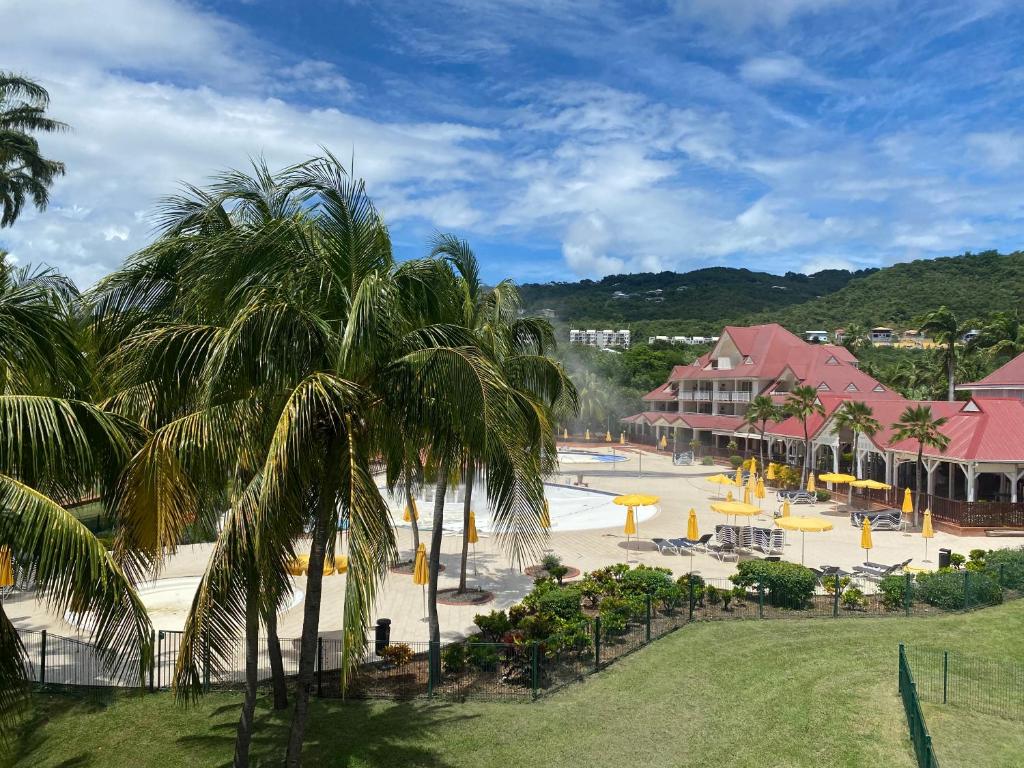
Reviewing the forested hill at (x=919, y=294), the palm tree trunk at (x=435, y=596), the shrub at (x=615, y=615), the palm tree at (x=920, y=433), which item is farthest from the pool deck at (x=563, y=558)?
the forested hill at (x=919, y=294)

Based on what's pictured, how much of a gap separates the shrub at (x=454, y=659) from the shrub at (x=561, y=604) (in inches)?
95.7

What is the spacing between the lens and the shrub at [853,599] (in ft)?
57.2

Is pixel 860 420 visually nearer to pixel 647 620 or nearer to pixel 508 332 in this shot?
pixel 647 620

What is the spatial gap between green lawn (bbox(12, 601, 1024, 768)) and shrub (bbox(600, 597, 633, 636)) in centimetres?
90

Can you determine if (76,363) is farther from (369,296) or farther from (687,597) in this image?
(687,597)

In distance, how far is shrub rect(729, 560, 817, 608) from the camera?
57.2 ft

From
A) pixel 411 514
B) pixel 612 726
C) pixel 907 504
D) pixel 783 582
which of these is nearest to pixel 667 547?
pixel 783 582

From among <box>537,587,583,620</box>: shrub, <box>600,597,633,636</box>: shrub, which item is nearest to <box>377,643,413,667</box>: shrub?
<box>537,587,583,620</box>: shrub

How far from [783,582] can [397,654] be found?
9.30m

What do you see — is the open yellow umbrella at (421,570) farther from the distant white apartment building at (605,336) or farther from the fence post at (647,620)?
the distant white apartment building at (605,336)

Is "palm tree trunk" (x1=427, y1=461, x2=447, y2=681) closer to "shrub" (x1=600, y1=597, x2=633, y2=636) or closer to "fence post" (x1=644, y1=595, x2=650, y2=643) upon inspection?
"shrub" (x1=600, y1=597, x2=633, y2=636)

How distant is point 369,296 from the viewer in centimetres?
782

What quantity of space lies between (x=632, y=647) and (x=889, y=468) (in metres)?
25.0

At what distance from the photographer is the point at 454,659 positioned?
13.6m
